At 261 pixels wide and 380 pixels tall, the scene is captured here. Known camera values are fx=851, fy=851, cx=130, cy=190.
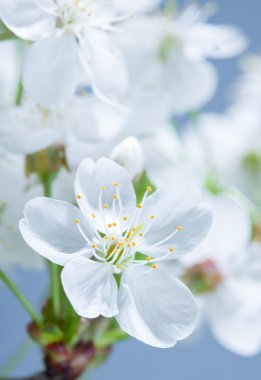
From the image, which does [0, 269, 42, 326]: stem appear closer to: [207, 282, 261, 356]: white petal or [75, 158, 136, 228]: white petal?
[75, 158, 136, 228]: white petal

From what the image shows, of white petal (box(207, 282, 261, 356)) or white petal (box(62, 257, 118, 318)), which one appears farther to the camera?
white petal (box(207, 282, 261, 356))

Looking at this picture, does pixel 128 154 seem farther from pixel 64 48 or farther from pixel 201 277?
pixel 201 277

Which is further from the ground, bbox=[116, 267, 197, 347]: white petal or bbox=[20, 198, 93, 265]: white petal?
bbox=[20, 198, 93, 265]: white petal

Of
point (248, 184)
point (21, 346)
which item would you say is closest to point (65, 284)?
point (21, 346)

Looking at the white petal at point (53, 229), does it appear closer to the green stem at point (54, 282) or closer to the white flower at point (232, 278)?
the green stem at point (54, 282)

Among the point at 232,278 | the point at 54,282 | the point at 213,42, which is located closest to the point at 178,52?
the point at 213,42

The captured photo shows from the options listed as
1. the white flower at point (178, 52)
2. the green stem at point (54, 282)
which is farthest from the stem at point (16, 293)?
the white flower at point (178, 52)

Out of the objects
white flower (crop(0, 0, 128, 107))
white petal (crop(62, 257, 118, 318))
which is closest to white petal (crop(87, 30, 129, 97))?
white flower (crop(0, 0, 128, 107))

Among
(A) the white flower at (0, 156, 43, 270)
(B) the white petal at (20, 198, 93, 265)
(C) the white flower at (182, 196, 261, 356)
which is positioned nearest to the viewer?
(B) the white petal at (20, 198, 93, 265)
